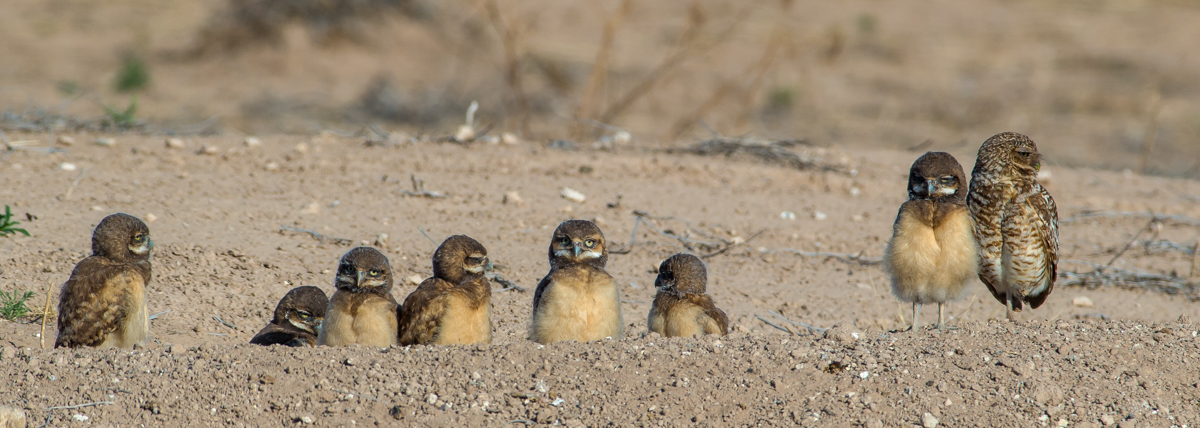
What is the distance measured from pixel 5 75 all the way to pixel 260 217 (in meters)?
11.7

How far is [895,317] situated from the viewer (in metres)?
6.92

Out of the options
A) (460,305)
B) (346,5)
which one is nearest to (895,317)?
(460,305)

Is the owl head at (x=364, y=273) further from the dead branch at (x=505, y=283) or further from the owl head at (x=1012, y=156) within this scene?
the owl head at (x=1012, y=156)

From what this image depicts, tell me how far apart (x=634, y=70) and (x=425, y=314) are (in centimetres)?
1457

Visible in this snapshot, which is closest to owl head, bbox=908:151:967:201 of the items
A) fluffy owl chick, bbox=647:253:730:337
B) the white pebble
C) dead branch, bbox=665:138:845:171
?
fluffy owl chick, bbox=647:253:730:337

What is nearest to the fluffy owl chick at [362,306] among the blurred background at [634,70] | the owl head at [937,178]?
the owl head at [937,178]

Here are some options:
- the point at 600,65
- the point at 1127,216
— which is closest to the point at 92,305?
the point at 600,65

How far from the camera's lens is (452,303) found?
17.0 feet

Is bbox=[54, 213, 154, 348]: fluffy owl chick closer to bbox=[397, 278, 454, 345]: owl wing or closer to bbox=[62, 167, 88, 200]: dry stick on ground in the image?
bbox=[397, 278, 454, 345]: owl wing

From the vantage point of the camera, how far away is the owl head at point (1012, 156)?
5.11m

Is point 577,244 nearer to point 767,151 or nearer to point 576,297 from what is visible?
point 576,297

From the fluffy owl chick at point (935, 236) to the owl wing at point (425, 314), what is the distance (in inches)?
92.6

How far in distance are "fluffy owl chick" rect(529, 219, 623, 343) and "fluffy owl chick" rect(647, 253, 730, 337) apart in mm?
316

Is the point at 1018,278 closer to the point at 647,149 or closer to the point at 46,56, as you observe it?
the point at 647,149
